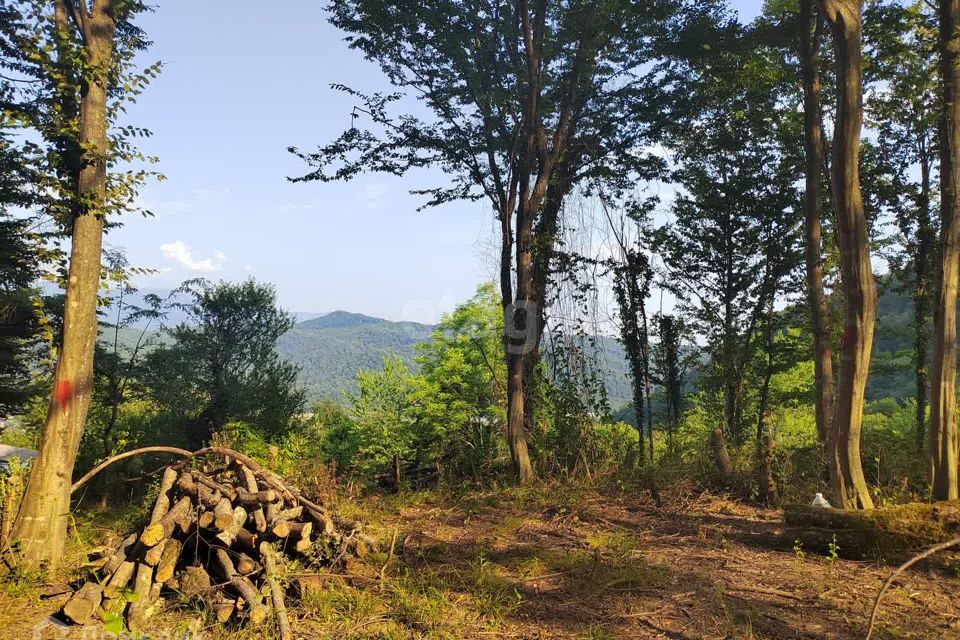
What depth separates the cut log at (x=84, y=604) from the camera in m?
4.05

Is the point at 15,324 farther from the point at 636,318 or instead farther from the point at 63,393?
the point at 636,318

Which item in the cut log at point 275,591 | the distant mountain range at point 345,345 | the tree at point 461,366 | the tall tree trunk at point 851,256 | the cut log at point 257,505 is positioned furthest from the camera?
the distant mountain range at point 345,345

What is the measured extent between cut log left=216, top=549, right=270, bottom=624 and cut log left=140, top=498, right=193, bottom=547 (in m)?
0.43

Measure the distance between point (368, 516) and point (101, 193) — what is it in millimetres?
4624

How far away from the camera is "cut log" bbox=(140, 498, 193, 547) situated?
14.5ft

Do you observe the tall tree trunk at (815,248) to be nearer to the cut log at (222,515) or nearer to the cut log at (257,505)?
the cut log at (257,505)

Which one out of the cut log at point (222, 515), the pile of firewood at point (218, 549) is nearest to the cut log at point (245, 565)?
the pile of firewood at point (218, 549)

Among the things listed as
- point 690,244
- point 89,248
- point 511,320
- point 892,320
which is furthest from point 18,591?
point 892,320

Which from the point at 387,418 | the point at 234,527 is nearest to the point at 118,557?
the point at 234,527

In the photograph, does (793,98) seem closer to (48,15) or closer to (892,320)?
(48,15)

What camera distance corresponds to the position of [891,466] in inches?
320

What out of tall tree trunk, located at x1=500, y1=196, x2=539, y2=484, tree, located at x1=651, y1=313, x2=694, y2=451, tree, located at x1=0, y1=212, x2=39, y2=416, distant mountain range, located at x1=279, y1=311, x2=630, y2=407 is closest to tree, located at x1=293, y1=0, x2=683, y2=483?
tall tree trunk, located at x1=500, y1=196, x2=539, y2=484

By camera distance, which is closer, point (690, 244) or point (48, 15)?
point (48, 15)

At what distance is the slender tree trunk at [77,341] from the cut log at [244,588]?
2.16m
